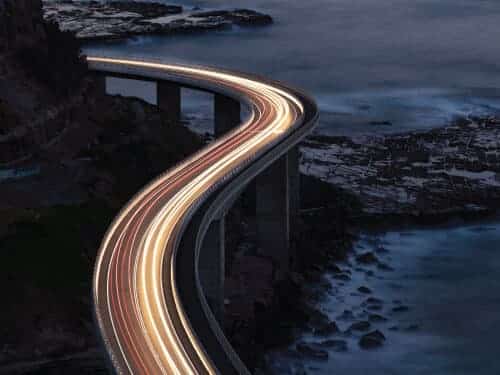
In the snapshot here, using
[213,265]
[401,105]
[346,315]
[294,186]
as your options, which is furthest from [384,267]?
[401,105]

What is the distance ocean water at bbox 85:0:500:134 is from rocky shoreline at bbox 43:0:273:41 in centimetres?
257

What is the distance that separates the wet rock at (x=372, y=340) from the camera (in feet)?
209

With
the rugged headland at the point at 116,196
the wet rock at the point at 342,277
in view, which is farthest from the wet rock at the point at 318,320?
the wet rock at the point at 342,277

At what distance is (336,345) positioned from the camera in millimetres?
63719

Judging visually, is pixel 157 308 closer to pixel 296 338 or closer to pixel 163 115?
pixel 296 338

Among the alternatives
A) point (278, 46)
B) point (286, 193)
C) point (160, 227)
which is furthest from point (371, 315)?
point (278, 46)

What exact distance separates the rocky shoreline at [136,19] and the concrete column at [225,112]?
249ft

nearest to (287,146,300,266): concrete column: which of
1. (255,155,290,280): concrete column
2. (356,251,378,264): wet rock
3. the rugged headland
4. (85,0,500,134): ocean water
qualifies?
the rugged headland

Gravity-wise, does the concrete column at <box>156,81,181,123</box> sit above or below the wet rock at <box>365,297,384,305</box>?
above

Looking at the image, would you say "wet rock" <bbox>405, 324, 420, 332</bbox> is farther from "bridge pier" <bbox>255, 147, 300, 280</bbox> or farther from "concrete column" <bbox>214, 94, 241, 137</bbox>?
"concrete column" <bbox>214, 94, 241, 137</bbox>

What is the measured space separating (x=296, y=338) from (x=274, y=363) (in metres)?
3.63

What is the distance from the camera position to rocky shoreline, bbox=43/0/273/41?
170 meters

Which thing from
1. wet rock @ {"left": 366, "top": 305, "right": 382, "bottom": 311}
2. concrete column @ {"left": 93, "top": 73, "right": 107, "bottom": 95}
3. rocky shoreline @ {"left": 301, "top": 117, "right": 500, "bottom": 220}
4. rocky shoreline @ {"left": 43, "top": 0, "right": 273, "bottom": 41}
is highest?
concrete column @ {"left": 93, "top": 73, "right": 107, "bottom": 95}

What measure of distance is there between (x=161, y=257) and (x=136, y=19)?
439 feet
